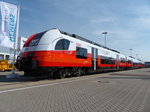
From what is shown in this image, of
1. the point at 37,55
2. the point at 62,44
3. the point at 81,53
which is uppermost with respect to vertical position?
the point at 62,44

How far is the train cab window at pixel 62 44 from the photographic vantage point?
35.7ft

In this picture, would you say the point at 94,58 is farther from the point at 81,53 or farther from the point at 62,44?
the point at 62,44

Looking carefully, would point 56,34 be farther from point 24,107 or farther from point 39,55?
point 24,107

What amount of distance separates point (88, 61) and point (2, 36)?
8909 mm

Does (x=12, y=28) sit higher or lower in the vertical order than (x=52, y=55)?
higher

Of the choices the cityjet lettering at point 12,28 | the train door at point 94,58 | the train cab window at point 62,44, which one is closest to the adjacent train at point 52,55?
the train cab window at point 62,44

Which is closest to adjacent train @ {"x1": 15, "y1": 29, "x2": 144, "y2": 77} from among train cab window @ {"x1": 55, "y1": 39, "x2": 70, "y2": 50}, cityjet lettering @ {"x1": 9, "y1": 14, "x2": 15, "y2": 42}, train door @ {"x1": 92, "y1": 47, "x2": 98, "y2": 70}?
train cab window @ {"x1": 55, "y1": 39, "x2": 70, "y2": 50}

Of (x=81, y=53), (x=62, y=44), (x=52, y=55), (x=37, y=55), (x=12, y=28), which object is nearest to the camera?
(x=37, y=55)

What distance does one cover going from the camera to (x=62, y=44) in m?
11.3

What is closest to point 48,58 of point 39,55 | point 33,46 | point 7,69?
point 39,55

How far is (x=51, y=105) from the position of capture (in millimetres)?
4656

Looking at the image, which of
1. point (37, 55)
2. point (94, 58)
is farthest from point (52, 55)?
point (94, 58)

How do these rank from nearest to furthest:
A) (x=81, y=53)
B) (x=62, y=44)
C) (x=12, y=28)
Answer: (x=62, y=44)
(x=12, y=28)
(x=81, y=53)

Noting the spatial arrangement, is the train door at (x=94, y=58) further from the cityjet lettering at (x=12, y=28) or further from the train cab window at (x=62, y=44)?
the cityjet lettering at (x=12, y=28)
